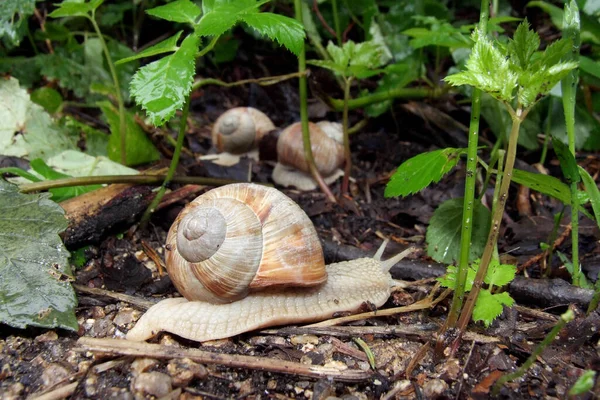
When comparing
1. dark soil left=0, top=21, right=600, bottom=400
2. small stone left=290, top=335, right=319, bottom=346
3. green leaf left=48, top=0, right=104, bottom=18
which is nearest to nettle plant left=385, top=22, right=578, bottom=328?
dark soil left=0, top=21, right=600, bottom=400

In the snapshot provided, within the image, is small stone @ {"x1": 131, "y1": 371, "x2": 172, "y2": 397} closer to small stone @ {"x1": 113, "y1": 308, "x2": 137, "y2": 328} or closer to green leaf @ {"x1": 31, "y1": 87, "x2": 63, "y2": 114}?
small stone @ {"x1": 113, "y1": 308, "x2": 137, "y2": 328}

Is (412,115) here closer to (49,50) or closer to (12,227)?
(12,227)

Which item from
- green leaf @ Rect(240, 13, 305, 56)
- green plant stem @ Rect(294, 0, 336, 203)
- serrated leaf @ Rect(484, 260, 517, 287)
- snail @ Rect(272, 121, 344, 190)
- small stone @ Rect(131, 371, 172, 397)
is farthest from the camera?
snail @ Rect(272, 121, 344, 190)

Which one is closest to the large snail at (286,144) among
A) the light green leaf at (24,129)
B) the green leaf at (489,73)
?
the light green leaf at (24,129)

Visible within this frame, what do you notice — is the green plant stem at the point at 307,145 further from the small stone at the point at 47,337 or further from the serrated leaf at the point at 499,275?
the small stone at the point at 47,337

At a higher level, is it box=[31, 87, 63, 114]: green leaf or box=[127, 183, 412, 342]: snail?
box=[31, 87, 63, 114]: green leaf

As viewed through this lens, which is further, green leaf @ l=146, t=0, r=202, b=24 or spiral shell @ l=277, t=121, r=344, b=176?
spiral shell @ l=277, t=121, r=344, b=176
